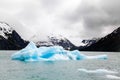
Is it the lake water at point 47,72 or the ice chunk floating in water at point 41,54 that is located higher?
the ice chunk floating in water at point 41,54

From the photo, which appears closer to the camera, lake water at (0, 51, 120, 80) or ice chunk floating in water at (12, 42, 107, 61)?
lake water at (0, 51, 120, 80)

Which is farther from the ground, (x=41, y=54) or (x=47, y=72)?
(x=41, y=54)

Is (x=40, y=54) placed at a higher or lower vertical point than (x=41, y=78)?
higher

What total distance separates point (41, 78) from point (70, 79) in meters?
3.25

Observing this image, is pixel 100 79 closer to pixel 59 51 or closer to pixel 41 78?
pixel 41 78

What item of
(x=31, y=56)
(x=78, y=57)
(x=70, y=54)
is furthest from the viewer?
(x=78, y=57)

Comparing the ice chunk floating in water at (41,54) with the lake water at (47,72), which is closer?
the lake water at (47,72)

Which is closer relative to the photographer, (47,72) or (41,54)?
(47,72)

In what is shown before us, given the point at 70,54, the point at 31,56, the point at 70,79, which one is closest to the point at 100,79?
the point at 70,79

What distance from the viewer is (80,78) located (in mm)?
30641

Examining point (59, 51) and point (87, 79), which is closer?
point (87, 79)

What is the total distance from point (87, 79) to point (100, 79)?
4.82 ft

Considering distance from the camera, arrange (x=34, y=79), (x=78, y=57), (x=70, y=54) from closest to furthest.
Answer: (x=34, y=79) < (x=70, y=54) < (x=78, y=57)

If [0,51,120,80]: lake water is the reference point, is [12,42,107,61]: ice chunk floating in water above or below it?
above
